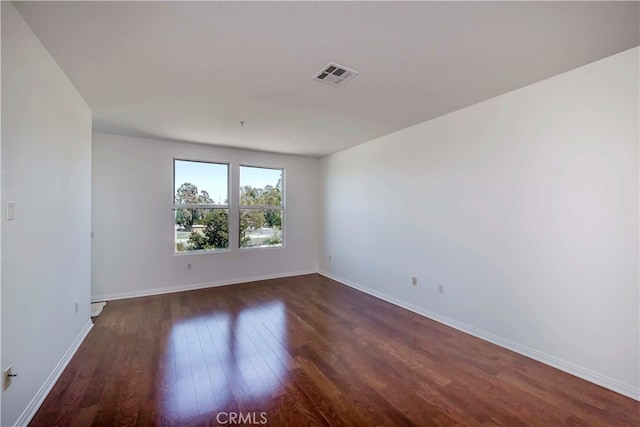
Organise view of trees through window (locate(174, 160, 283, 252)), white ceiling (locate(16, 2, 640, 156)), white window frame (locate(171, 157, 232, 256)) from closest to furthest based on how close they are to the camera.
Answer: white ceiling (locate(16, 2, 640, 156)), white window frame (locate(171, 157, 232, 256)), view of trees through window (locate(174, 160, 283, 252))

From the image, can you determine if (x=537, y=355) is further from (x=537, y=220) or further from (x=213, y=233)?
(x=213, y=233)

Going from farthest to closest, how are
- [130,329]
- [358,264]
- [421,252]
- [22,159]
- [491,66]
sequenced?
1. [358,264]
2. [421,252]
3. [130,329]
4. [491,66]
5. [22,159]

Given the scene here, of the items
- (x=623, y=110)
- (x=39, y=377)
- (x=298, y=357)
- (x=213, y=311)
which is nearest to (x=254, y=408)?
(x=298, y=357)

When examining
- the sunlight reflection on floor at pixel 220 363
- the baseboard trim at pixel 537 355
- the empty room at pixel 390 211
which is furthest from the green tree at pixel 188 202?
the baseboard trim at pixel 537 355

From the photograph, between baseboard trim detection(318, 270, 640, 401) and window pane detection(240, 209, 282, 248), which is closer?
baseboard trim detection(318, 270, 640, 401)

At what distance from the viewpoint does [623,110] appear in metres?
2.07

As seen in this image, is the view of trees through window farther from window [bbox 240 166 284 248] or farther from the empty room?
the empty room

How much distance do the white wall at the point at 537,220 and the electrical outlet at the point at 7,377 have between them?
12.2 feet

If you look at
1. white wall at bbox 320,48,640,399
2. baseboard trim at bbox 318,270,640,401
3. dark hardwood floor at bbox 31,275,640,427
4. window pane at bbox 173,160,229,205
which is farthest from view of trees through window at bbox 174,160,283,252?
baseboard trim at bbox 318,270,640,401

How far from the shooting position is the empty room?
171 cm

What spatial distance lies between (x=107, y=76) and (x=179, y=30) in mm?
1115

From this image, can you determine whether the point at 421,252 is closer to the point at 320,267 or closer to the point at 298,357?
the point at 298,357

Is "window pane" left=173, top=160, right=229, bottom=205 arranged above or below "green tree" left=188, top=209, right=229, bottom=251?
above

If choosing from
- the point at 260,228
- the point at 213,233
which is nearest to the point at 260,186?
the point at 260,228
